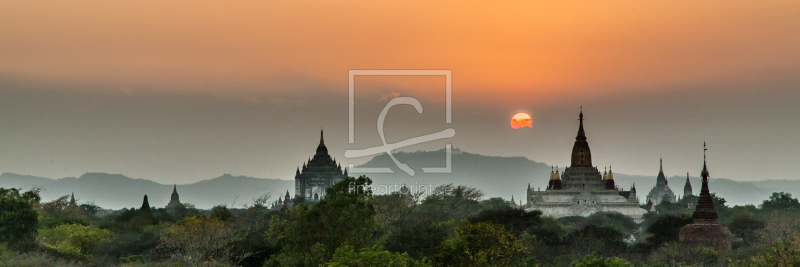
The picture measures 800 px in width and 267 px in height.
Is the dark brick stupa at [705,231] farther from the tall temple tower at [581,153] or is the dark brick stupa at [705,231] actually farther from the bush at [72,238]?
the tall temple tower at [581,153]

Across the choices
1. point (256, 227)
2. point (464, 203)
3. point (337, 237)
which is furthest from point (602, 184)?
point (337, 237)

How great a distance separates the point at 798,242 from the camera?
46.1m

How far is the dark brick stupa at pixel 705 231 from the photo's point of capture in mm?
71156

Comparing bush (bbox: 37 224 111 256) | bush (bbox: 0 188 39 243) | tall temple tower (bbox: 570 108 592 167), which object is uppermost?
tall temple tower (bbox: 570 108 592 167)

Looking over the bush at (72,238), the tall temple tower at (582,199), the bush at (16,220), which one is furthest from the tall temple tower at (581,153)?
the bush at (16,220)

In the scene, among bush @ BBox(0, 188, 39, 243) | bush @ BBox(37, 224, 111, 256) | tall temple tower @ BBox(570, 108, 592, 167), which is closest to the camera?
bush @ BBox(0, 188, 39, 243)

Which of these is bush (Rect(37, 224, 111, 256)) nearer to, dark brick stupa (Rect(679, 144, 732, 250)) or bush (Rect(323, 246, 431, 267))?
bush (Rect(323, 246, 431, 267))

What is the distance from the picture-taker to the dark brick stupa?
7116 cm

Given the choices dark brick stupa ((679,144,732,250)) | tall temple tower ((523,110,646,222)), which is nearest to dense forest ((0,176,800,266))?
Answer: dark brick stupa ((679,144,732,250))

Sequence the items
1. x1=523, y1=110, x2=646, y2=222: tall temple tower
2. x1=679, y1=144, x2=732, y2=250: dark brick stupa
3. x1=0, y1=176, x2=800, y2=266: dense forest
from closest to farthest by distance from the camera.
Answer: x1=0, y1=176, x2=800, y2=266: dense forest → x1=679, y1=144, x2=732, y2=250: dark brick stupa → x1=523, y1=110, x2=646, y2=222: tall temple tower

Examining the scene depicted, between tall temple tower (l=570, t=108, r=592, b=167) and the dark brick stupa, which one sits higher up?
tall temple tower (l=570, t=108, r=592, b=167)

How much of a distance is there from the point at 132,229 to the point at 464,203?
66.8m

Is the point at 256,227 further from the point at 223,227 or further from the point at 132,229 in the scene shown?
the point at 132,229

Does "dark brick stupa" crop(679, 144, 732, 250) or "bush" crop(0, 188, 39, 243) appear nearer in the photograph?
"bush" crop(0, 188, 39, 243)
